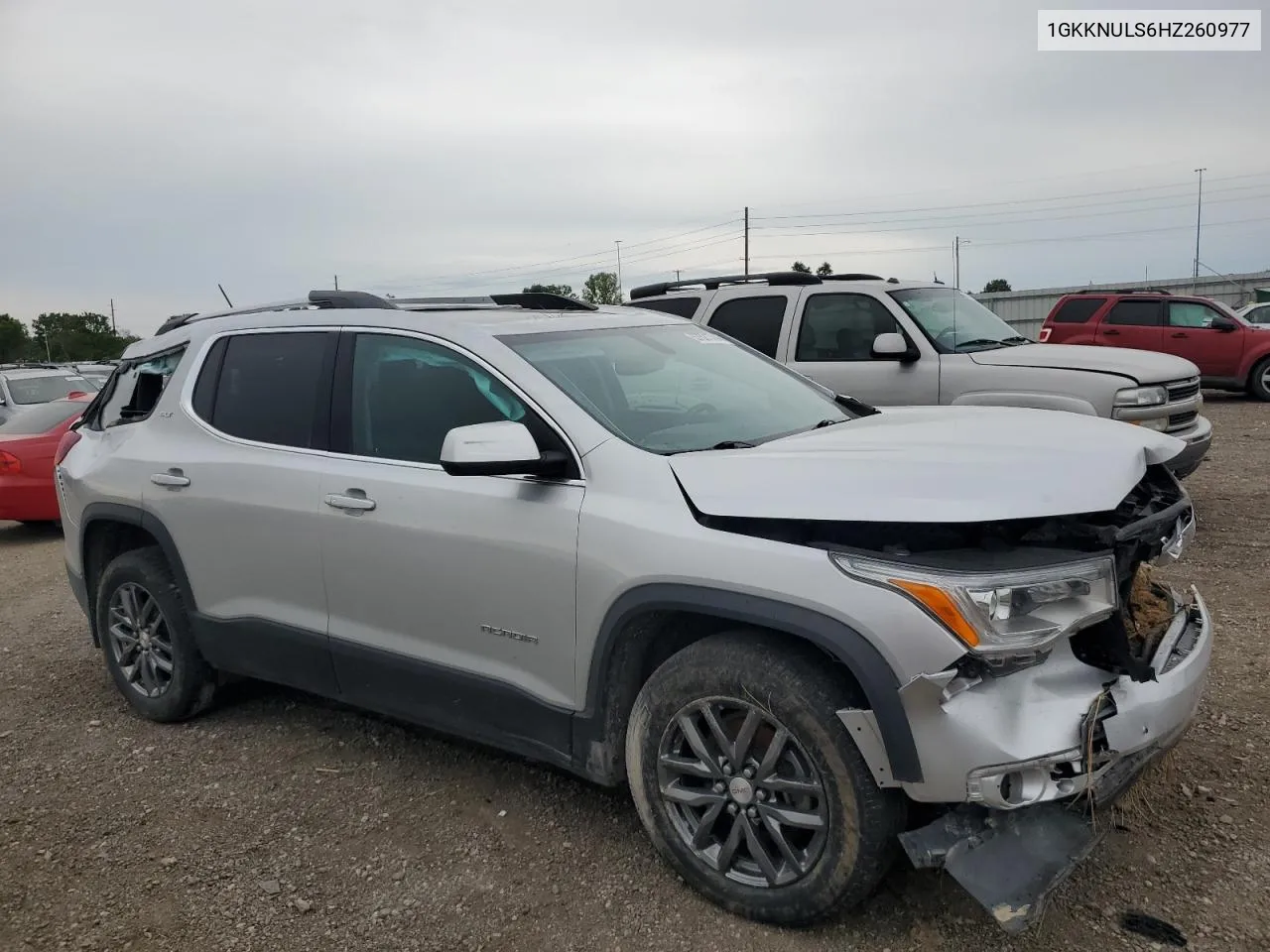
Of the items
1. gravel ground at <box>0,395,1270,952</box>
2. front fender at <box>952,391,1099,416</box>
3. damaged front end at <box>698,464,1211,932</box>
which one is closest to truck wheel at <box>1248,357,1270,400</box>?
front fender at <box>952,391,1099,416</box>

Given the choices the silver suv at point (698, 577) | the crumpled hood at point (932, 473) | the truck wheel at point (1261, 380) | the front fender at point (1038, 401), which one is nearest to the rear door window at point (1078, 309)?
the truck wheel at point (1261, 380)

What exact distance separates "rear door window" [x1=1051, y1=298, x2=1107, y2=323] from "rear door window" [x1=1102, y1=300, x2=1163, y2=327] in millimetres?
240

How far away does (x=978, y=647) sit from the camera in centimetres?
248

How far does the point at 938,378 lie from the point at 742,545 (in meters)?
5.05

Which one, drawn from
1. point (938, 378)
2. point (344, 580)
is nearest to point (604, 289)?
point (938, 378)

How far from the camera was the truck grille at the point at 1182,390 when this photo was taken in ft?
23.6

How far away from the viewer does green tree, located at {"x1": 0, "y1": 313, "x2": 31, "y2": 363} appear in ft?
286

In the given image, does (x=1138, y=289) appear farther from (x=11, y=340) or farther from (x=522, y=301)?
(x=11, y=340)

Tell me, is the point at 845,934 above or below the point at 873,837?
below

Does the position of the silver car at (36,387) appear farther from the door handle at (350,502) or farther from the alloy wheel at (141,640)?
the door handle at (350,502)

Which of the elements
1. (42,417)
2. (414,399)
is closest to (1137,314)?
(42,417)

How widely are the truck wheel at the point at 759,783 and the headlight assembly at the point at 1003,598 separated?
34cm

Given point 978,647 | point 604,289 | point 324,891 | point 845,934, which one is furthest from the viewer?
point 604,289

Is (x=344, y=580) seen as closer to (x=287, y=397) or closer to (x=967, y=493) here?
(x=287, y=397)
